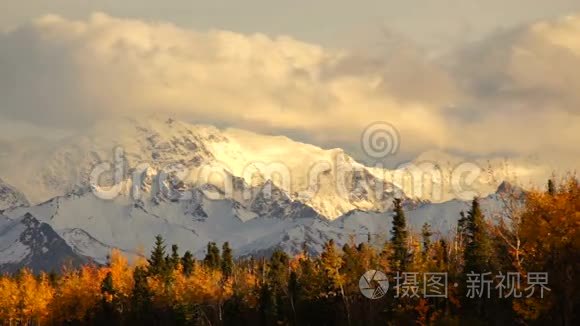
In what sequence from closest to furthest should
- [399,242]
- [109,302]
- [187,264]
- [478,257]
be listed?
[478,257] < [399,242] < [109,302] < [187,264]

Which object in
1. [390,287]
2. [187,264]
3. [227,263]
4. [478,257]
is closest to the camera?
[390,287]

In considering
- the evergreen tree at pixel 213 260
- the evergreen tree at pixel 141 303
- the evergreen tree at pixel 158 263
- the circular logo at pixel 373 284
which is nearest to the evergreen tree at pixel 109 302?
the evergreen tree at pixel 141 303

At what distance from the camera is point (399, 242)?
108125 millimetres

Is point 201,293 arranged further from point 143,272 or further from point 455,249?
point 455,249

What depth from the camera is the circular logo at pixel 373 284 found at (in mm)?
104500

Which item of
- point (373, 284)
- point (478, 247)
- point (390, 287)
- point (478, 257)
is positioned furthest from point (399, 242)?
point (478, 247)

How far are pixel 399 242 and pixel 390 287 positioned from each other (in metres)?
6.36

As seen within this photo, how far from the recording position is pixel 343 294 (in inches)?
4136

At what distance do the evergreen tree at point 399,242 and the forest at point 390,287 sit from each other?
132 mm

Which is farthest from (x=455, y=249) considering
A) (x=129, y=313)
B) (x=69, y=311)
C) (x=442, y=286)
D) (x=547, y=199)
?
(x=69, y=311)

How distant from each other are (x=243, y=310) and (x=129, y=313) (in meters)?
24.6

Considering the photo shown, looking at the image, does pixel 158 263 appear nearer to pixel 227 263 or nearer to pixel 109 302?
pixel 109 302

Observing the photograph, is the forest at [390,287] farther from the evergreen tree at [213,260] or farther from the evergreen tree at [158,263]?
the evergreen tree at [213,260]

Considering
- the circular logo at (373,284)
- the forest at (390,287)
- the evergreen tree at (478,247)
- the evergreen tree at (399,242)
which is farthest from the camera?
the circular logo at (373,284)
